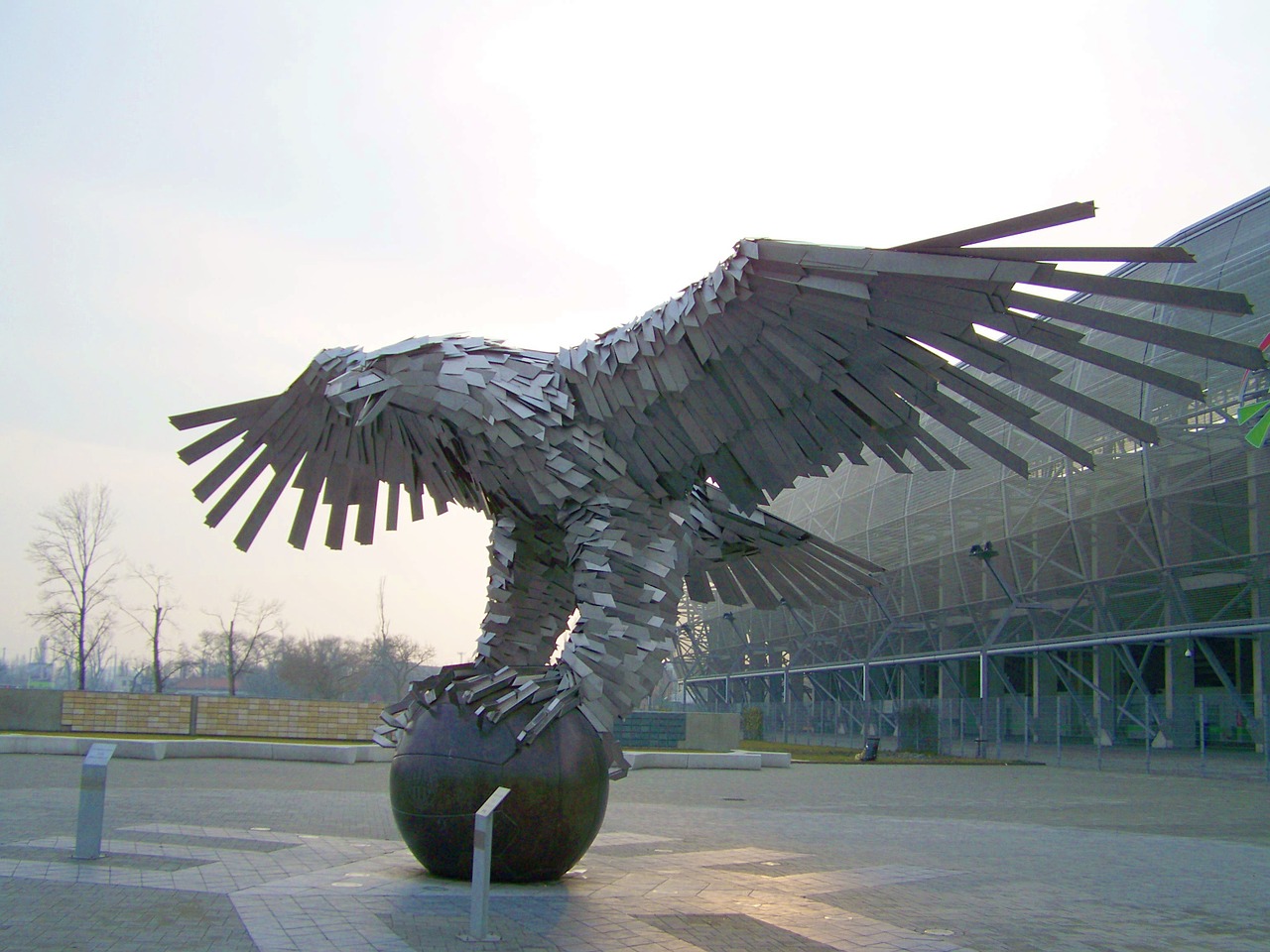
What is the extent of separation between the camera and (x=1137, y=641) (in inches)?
1102

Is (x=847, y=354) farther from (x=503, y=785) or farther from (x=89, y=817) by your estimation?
(x=89, y=817)

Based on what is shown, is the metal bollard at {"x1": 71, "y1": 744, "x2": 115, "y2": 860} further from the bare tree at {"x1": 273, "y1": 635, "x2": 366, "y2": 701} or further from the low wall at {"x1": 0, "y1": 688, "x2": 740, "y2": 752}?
the bare tree at {"x1": 273, "y1": 635, "x2": 366, "y2": 701}

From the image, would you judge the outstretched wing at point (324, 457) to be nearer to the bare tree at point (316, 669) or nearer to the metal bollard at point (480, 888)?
the metal bollard at point (480, 888)

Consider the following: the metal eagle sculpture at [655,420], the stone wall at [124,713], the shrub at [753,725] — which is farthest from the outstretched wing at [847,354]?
the shrub at [753,725]

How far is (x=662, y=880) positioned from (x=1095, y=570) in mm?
23860

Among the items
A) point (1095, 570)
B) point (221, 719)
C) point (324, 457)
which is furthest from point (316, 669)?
point (324, 457)

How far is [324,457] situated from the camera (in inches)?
352

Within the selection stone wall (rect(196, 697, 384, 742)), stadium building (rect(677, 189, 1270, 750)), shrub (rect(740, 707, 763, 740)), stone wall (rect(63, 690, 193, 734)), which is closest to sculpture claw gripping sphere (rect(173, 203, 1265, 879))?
stadium building (rect(677, 189, 1270, 750))

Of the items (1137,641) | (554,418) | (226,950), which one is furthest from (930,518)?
(226,950)

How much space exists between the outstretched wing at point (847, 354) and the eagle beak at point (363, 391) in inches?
50.0

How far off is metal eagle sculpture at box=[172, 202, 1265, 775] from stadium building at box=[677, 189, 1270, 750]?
15.3m

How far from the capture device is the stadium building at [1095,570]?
82.9ft

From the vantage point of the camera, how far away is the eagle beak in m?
7.73

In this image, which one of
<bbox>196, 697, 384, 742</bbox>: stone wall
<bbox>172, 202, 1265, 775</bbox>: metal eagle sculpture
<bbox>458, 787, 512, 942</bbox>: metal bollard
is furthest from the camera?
<bbox>196, 697, 384, 742</bbox>: stone wall
